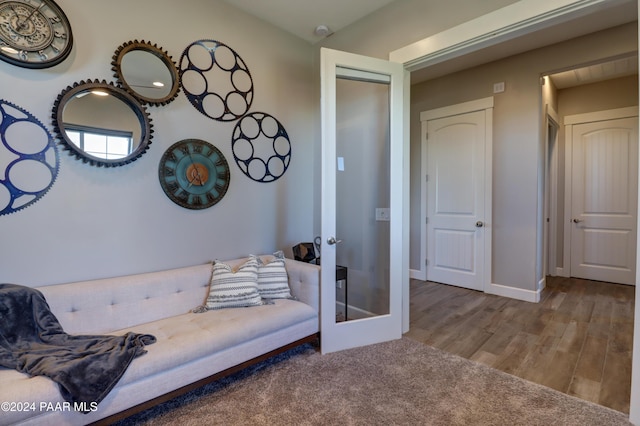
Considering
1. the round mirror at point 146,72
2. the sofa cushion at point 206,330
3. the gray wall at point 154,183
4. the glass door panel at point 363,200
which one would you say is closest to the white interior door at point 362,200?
the glass door panel at point 363,200

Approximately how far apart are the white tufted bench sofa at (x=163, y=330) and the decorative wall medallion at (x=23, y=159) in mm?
583

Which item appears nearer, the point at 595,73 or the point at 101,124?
the point at 101,124

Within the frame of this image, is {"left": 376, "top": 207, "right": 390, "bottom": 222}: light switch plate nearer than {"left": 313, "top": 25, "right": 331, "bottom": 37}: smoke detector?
Yes

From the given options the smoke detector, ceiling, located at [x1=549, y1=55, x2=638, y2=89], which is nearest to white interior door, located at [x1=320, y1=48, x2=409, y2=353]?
the smoke detector

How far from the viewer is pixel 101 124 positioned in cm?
217

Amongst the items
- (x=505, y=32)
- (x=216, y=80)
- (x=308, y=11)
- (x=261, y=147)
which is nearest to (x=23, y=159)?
(x=216, y=80)

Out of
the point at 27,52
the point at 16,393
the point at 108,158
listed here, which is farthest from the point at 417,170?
the point at 16,393

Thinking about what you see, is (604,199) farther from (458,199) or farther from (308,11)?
(308,11)

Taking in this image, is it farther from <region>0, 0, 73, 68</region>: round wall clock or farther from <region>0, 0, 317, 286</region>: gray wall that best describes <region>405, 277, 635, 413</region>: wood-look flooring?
<region>0, 0, 73, 68</region>: round wall clock

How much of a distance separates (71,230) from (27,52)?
3.62 feet

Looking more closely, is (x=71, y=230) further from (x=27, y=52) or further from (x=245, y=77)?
(x=245, y=77)

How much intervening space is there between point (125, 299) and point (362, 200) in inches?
77.1

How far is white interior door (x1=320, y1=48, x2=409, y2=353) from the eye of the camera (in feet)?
8.09

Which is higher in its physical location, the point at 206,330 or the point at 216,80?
the point at 216,80
